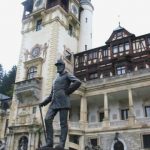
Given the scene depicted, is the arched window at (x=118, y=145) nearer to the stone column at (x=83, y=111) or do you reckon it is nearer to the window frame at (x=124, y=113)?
the window frame at (x=124, y=113)

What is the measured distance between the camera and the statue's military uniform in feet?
24.8

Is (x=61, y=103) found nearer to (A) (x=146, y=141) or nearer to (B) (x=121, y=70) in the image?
(A) (x=146, y=141)

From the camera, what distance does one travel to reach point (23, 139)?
2977 centimetres

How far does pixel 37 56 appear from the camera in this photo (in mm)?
34938

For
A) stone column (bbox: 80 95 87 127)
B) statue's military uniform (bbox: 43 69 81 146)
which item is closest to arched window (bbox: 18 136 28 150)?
stone column (bbox: 80 95 87 127)

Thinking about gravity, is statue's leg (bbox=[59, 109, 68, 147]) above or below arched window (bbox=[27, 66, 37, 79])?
below

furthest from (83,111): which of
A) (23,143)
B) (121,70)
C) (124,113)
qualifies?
(23,143)

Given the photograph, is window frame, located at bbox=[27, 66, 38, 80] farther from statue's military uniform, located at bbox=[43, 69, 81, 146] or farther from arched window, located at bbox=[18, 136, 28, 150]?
statue's military uniform, located at bbox=[43, 69, 81, 146]

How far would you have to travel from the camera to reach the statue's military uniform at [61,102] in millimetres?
7551

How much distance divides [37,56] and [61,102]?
2781cm

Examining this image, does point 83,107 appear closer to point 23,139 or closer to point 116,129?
point 116,129

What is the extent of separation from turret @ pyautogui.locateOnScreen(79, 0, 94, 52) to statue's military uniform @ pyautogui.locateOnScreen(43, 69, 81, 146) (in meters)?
31.9

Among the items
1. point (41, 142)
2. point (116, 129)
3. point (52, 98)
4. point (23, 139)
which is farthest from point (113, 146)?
point (52, 98)

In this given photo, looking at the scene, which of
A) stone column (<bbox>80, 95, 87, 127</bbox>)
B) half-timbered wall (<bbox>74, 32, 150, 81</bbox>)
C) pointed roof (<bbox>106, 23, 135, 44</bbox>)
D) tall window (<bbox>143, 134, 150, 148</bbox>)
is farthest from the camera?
pointed roof (<bbox>106, 23, 135, 44</bbox>)
